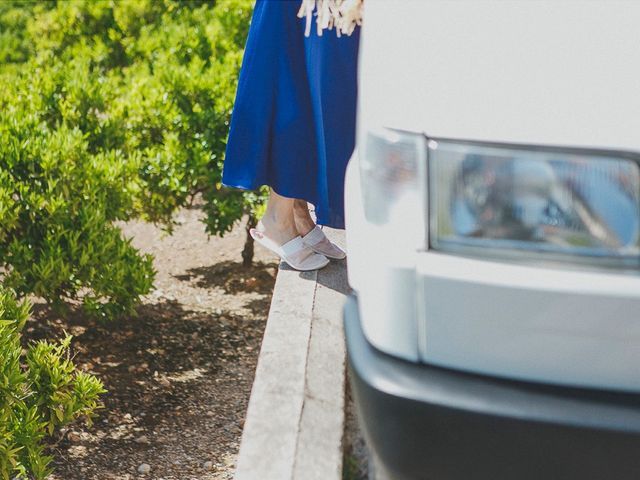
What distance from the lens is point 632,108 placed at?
1.98 metres

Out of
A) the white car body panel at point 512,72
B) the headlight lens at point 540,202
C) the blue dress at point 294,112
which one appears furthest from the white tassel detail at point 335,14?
the headlight lens at point 540,202

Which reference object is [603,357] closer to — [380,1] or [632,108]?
[632,108]

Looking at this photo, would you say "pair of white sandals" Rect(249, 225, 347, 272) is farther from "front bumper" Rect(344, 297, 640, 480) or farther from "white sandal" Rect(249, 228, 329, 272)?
"front bumper" Rect(344, 297, 640, 480)

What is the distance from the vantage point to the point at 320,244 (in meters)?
3.77

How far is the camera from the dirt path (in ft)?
12.2

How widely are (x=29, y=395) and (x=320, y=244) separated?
1.19 m

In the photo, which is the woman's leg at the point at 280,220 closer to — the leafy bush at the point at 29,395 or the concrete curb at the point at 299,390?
the concrete curb at the point at 299,390

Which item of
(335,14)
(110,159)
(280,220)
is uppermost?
(335,14)

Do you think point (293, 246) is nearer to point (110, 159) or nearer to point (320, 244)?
point (320, 244)

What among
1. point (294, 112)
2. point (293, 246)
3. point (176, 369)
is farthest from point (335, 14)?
point (176, 369)

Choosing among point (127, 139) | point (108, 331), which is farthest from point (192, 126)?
point (108, 331)

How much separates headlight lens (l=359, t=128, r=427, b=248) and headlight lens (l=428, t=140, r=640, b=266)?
49mm

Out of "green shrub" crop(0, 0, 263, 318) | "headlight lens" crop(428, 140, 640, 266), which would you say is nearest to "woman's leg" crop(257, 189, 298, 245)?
"green shrub" crop(0, 0, 263, 318)

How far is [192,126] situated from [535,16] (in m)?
3.13
